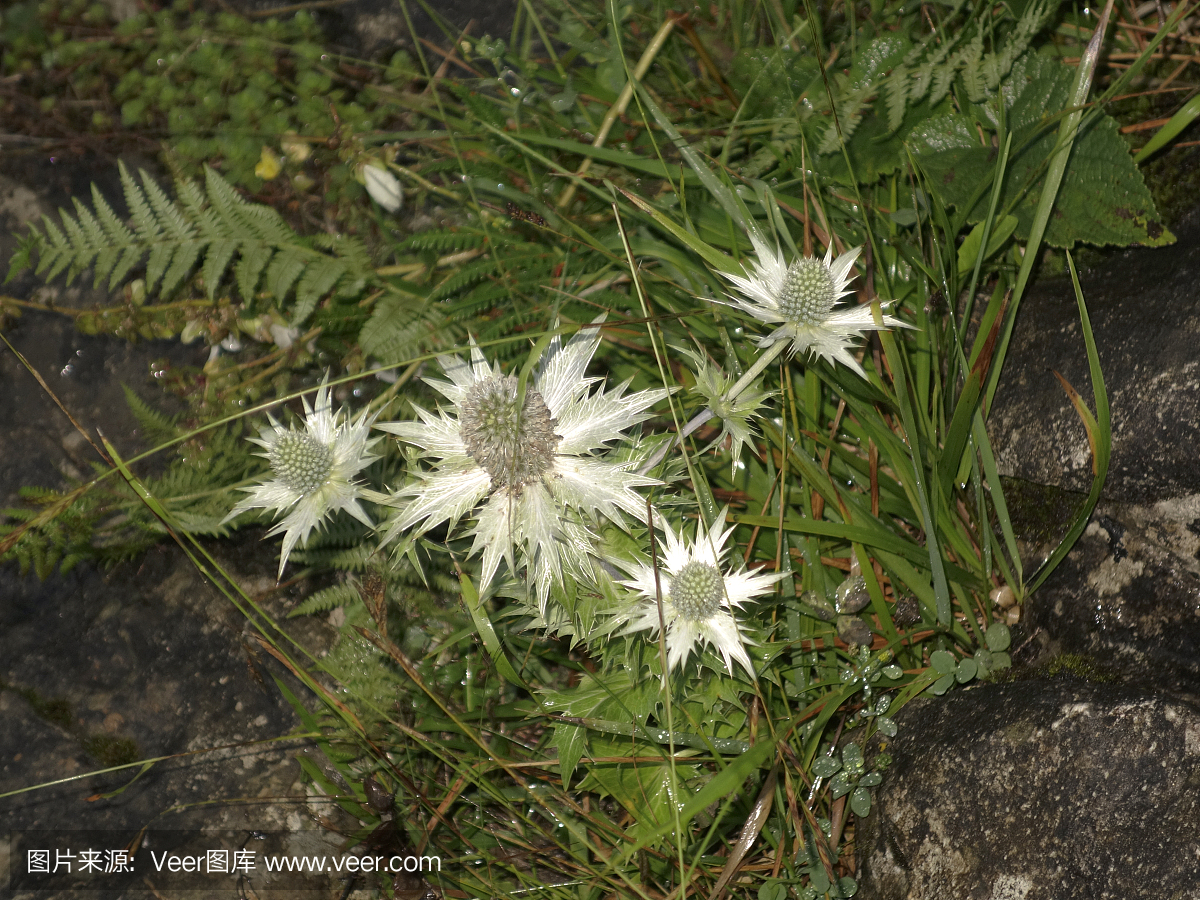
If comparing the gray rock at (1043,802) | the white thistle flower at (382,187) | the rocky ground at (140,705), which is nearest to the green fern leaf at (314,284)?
the white thistle flower at (382,187)

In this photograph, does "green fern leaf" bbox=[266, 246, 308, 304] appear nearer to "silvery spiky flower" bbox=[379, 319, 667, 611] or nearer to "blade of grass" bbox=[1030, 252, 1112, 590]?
"silvery spiky flower" bbox=[379, 319, 667, 611]

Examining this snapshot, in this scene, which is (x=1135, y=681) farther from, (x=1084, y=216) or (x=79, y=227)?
(x=79, y=227)

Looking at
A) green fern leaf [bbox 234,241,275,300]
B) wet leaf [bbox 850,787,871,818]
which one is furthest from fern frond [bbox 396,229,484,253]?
wet leaf [bbox 850,787,871,818]

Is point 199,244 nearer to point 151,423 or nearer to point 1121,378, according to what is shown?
point 151,423

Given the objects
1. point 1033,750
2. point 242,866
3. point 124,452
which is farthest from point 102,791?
point 1033,750

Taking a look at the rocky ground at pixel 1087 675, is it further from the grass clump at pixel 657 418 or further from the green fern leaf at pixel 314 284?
the green fern leaf at pixel 314 284
